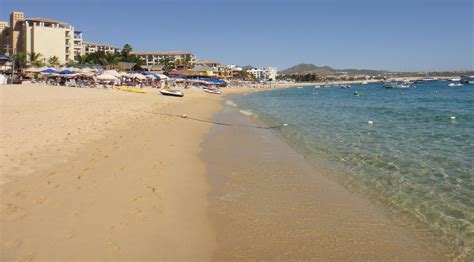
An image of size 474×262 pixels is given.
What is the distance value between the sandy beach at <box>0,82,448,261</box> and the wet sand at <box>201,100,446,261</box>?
2cm

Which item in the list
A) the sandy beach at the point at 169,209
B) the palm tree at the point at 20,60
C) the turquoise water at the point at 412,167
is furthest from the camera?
the palm tree at the point at 20,60

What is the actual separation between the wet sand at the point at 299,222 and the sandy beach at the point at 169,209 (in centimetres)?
2

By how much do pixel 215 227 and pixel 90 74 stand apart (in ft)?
151

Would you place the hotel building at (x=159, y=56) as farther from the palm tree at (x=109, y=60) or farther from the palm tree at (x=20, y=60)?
the palm tree at (x=20, y=60)

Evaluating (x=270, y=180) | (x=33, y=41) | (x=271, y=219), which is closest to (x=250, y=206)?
(x=271, y=219)

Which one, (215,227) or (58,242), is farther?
(215,227)

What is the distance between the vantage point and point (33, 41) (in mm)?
80625

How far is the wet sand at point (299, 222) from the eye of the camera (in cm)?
512

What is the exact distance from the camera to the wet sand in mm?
5117

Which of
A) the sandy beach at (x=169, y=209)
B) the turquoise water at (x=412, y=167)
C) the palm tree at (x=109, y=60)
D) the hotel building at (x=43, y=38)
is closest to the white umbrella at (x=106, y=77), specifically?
the turquoise water at (x=412, y=167)

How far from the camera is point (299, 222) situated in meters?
6.13

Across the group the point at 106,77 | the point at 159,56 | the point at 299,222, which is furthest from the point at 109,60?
the point at 299,222

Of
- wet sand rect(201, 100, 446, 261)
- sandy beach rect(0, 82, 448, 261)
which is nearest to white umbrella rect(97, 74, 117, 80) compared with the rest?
sandy beach rect(0, 82, 448, 261)

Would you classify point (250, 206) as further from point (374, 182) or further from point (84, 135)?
point (84, 135)
